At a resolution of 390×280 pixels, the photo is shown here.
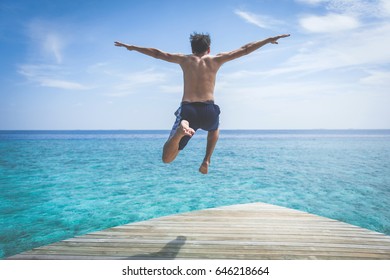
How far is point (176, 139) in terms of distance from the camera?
3.56 meters

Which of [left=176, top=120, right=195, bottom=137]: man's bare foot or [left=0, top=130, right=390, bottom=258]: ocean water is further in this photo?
[left=0, top=130, right=390, bottom=258]: ocean water

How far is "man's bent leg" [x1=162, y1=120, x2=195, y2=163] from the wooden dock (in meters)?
1.20

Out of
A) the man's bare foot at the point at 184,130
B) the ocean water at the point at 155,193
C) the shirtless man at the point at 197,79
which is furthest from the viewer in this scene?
the ocean water at the point at 155,193

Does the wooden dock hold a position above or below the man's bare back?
below

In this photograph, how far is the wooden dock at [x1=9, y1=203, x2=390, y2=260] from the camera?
3625 mm

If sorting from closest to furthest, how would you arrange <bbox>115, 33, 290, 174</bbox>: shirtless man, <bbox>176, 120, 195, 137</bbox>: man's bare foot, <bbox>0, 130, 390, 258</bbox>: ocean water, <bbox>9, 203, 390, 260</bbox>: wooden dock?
1. <bbox>176, 120, 195, 137</bbox>: man's bare foot
2. <bbox>9, 203, 390, 260</bbox>: wooden dock
3. <bbox>115, 33, 290, 174</bbox>: shirtless man
4. <bbox>0, 130, 390, 258</bbox>: ocean water

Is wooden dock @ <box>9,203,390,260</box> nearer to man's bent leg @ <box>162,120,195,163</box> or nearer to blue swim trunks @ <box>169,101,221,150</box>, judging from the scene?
man's bent leg @ <box>162,120,195,163</box>

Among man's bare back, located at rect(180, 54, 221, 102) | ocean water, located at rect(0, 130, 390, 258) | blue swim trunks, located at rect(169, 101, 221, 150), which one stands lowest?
ocean water, located at rect(0, 130, 390, 258)

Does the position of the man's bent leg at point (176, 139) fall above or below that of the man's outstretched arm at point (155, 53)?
below

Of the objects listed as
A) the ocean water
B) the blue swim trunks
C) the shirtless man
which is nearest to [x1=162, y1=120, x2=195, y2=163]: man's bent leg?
the shirtless man

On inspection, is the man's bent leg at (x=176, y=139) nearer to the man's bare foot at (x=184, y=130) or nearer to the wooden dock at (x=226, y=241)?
the man's bare foot at (x=184, y=130)

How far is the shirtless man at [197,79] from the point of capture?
373cm

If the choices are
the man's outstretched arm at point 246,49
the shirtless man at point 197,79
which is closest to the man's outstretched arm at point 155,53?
the shirtless man at point 197,79

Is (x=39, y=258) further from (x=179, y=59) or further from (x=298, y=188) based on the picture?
(x=298, y=188)
